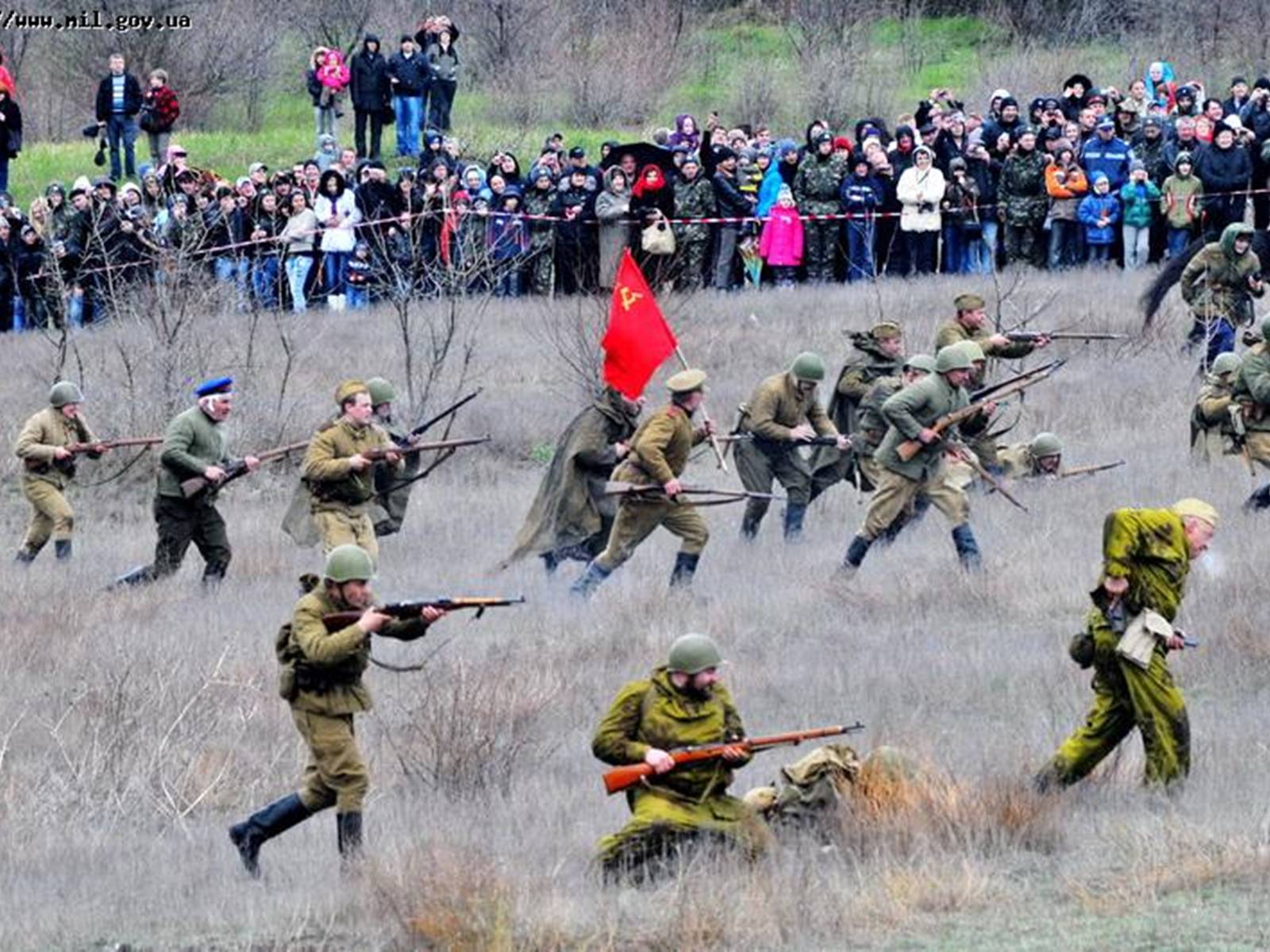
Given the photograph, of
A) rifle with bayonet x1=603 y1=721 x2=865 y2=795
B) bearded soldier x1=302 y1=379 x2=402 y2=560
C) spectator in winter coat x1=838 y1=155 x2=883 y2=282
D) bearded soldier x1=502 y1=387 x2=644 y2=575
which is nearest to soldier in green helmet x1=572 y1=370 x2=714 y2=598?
bearded soldier x1=502 y1=387 x2=644 y2=575

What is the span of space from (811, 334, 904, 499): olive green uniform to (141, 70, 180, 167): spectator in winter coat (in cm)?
1487

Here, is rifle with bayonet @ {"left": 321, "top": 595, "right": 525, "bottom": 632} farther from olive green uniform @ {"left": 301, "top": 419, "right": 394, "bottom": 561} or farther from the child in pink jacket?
the child in pink jacket

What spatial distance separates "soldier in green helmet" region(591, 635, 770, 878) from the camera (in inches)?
484

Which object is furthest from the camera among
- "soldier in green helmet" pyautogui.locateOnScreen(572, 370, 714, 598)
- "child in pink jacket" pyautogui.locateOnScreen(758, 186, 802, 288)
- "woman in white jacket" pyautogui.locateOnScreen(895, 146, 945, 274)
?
"child in pink jacket" pyautogui.locateOnScreen(758, 186, 802, 288)

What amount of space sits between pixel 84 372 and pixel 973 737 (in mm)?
14864

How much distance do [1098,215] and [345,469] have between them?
13.8 m

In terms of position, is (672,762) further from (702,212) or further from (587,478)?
(702,212)

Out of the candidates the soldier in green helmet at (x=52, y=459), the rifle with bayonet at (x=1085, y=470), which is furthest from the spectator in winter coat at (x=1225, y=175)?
the soldier in green helmet at (x=52, y=459)

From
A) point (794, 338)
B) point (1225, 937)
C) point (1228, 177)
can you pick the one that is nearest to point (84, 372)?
point (794, 338)

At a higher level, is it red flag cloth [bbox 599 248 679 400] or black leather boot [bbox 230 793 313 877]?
red flag cloth [bbox 599 248 679 400]

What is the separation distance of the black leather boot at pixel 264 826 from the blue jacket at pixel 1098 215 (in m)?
18.6

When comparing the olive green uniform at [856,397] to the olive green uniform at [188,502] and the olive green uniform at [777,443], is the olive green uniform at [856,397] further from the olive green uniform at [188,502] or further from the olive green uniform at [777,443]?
the olive green uniform at [188,502]

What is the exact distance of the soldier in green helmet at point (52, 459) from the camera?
21.0m

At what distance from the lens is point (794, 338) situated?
28875 mm
